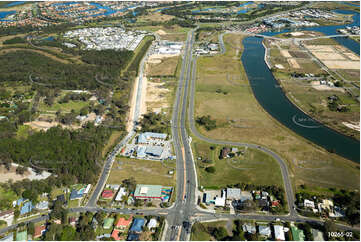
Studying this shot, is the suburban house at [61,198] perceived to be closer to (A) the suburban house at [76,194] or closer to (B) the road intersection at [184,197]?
(A) the suburban house at [76,194]

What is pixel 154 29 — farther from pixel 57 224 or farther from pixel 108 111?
pixel 57 224

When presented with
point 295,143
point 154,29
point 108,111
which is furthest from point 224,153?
point 154,29

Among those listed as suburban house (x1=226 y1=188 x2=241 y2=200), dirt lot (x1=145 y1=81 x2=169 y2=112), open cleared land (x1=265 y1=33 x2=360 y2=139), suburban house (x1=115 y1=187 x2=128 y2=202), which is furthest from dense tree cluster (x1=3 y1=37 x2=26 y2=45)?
suburban house (x1=226 y1=188 x2=241 y2=200)

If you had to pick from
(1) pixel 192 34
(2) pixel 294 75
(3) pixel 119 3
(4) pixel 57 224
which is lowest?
(4) pixel 57 224

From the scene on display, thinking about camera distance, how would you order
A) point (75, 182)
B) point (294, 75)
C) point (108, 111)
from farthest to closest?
point (294, 75) → point (108, 111) → point (75, 182)

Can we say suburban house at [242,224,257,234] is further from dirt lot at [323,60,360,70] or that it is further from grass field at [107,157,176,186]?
dirt lot at [323,60,360,70]

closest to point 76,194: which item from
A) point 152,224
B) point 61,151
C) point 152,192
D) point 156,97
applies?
point 61,151
